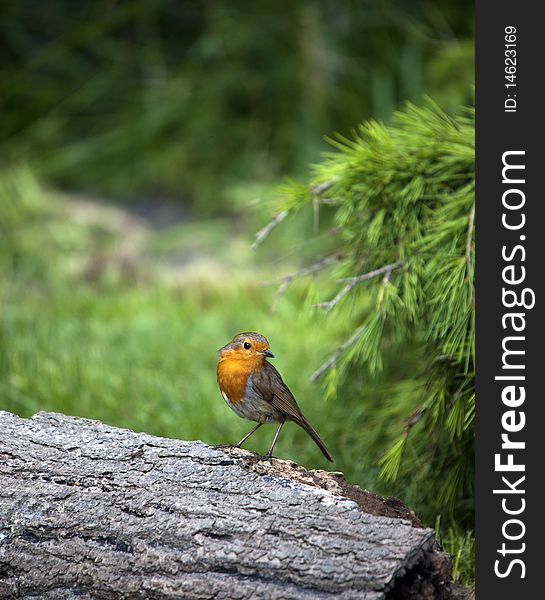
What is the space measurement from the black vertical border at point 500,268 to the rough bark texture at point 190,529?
6.5 inches

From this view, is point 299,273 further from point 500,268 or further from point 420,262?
point 500,268

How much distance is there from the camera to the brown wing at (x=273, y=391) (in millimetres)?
2033

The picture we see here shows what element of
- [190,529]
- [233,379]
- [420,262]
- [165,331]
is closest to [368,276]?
[420,262]

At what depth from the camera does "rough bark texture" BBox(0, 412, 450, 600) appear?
1.79m

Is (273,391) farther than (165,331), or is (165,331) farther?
(165,331)

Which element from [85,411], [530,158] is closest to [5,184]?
[85,411]

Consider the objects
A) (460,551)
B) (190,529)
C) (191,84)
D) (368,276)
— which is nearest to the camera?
(190,529)

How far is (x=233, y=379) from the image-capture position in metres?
2.04

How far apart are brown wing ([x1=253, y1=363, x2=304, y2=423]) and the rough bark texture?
0.40 feet

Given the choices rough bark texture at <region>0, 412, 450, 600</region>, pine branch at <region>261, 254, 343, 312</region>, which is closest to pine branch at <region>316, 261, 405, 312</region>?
pine branch at <region>261, 254, 343, 312</region>

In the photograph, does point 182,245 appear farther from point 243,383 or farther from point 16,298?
point 243,383

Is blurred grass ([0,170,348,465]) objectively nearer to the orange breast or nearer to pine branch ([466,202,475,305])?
pine branch ([466,202,475,305])

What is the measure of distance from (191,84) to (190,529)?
5.55 meters

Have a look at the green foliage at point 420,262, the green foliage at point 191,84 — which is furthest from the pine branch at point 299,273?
the green foliage at point 191,84
